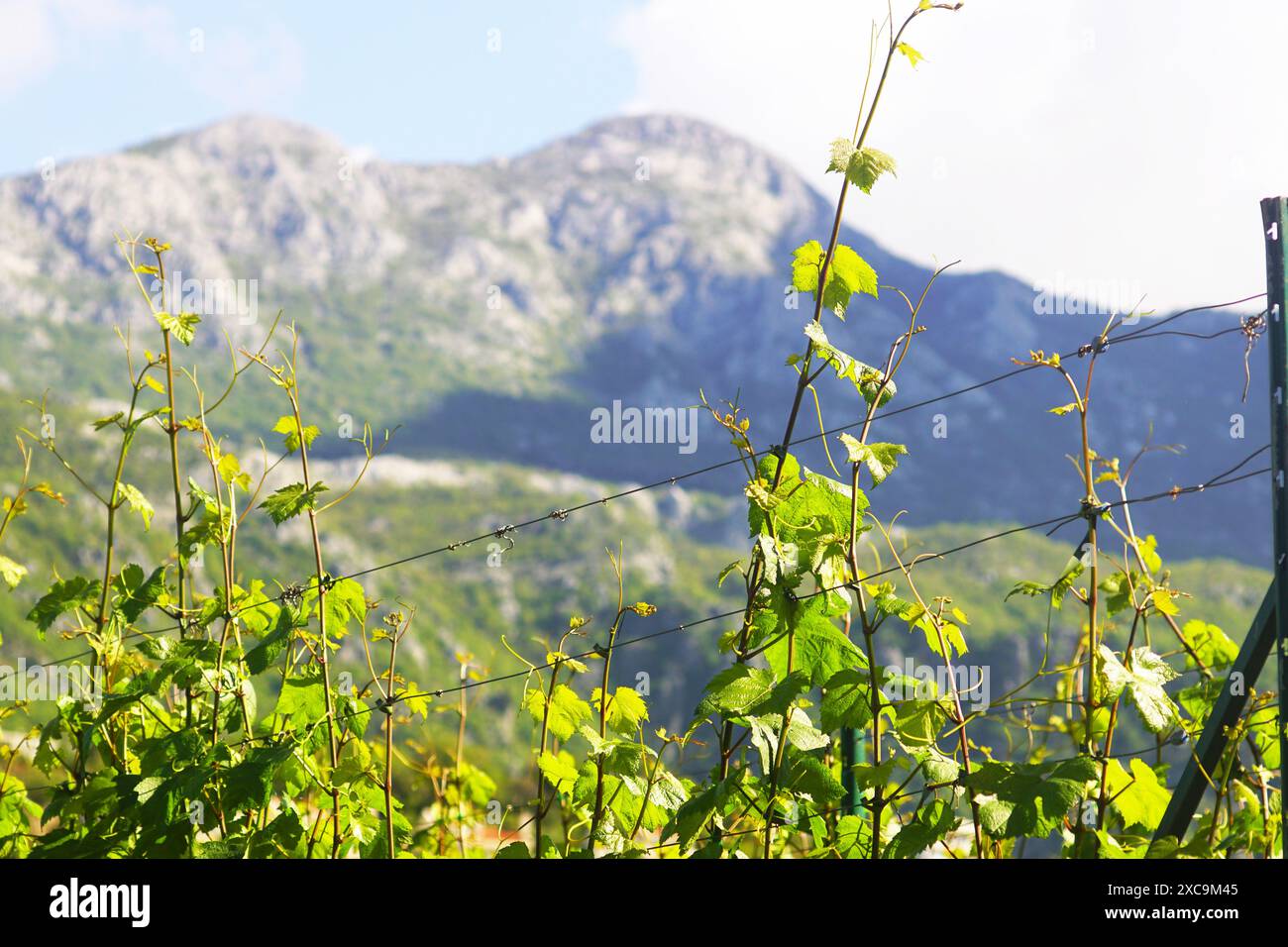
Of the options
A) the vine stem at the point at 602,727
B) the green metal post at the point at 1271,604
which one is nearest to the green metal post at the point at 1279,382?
the green metal post at the point at 1271,604

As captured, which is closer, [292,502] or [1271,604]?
[1271,604]

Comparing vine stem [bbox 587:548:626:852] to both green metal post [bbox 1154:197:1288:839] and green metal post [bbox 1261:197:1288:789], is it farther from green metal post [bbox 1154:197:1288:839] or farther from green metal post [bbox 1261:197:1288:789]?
green metal post [bbox 1261:197:1288:789]

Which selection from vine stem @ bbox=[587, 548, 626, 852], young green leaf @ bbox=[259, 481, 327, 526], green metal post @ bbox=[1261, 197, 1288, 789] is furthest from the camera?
young green leaf @ bbox=[259, 481, 327, 526]

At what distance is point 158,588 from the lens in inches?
145

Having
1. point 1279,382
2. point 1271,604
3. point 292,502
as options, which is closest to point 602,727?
point 292,502

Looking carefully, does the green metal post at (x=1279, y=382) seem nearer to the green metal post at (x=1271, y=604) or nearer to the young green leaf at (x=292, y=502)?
the green metal post at (x=1271, y=604)

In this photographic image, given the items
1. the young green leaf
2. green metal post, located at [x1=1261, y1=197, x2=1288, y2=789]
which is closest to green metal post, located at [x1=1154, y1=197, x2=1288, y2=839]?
green metal post, located at [x1=1261, y1=197, x2=1288, y2=789]

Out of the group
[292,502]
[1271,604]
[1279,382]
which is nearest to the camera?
[1279,382]

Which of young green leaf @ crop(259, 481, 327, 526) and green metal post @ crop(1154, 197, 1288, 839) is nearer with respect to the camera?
green metal post @ crop(1154, 197, 1288, 839)

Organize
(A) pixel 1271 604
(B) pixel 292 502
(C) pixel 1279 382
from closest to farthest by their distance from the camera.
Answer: (C) pixel 1279 382
(A) pixel 1271 604
(B) pixel 292 502

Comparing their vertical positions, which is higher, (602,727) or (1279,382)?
(1279,382)

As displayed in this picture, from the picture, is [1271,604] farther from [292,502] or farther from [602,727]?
[292,502]
